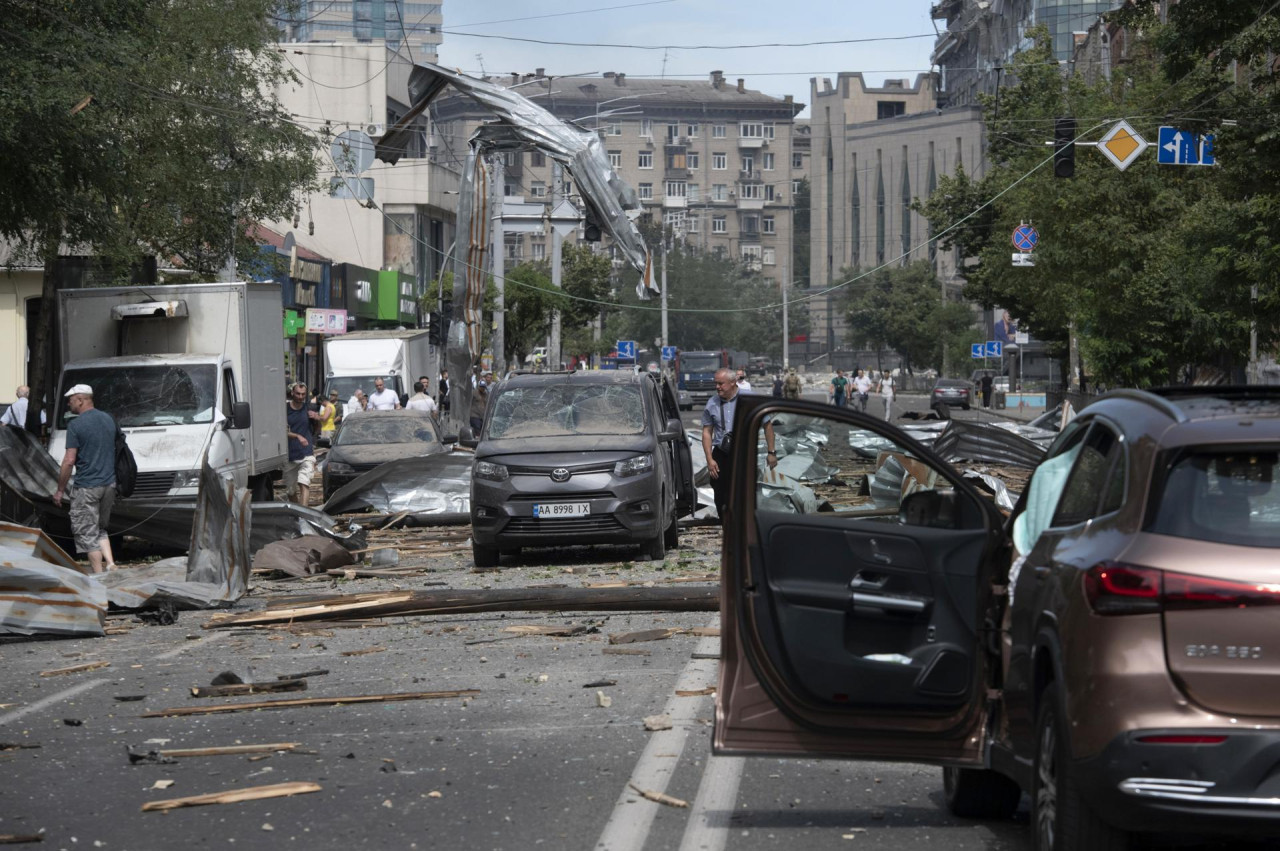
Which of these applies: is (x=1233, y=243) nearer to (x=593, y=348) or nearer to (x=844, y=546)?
(x=844, y=546)

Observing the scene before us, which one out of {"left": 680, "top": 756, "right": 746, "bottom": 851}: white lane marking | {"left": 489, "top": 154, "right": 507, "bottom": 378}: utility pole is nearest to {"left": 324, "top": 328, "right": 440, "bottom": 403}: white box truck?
{"left": 489, "top": 154, "right": 507, "bottom": 378}: utility pole

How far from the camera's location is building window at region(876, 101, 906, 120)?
16012 cm

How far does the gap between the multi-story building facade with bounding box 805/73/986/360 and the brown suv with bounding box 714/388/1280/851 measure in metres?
128

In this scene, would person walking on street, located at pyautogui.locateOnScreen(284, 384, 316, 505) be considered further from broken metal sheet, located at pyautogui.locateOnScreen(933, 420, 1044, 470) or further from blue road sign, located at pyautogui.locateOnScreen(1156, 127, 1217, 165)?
blue road sign, located at pyautogui.locateOnScreen(1156, 127, 1217, 165)

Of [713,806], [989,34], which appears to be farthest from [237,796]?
[989,34]

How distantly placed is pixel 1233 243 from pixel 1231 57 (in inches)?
144

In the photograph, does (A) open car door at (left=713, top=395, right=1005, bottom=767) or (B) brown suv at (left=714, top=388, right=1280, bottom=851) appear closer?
(B) brown suv at (left=714, top=388, right=1280, bottom=851)

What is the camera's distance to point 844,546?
5.47m

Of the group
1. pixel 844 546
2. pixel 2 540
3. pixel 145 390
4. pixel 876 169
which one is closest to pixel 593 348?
pixel 876 169


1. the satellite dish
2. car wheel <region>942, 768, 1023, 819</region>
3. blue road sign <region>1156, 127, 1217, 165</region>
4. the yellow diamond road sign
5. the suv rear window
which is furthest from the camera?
the satellite dish

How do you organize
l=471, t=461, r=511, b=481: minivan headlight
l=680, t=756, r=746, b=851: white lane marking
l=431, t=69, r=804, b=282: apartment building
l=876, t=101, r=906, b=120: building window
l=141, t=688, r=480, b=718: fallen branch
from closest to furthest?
l=680, t=756, r=746, b=851: white lane marking < l=141, t=688, r=480, b=718: fallen branch < l=471, t=461, r=511, b=481: minivan headlight < l=876, t=101, r=906, b=120: building window < l=431, t=69, r=804, b=282: apartment building

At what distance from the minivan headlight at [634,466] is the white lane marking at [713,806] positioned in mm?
8437

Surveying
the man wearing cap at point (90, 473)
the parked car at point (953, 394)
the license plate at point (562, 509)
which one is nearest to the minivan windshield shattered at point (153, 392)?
the man wearing cap at point (90, 473)

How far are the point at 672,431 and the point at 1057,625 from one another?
37.5 feet
